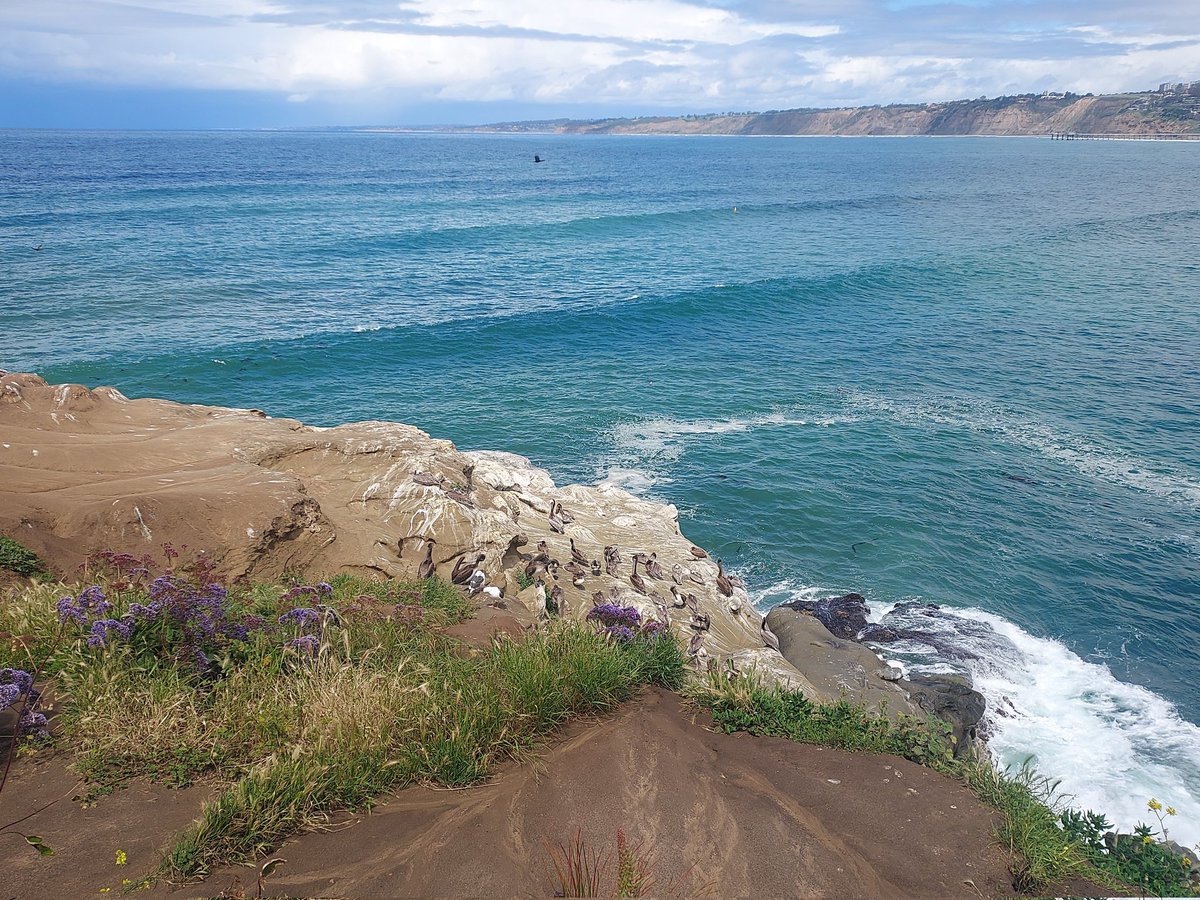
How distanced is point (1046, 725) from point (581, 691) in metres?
11.8

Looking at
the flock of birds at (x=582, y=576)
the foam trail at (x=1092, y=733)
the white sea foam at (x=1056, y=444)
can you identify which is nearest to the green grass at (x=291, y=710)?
the flock of birds at (x=582, y=576)

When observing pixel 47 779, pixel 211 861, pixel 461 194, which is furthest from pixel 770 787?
pixel 461 194

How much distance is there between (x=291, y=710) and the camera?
6.73 m

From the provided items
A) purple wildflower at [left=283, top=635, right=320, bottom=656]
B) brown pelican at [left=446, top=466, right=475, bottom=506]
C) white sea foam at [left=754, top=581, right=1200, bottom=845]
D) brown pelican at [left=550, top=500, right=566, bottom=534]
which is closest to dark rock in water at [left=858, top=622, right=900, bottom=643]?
white sea foam at [left=754, top=581, right=1200, bottom=845]

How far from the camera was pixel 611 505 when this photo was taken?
63.0ft

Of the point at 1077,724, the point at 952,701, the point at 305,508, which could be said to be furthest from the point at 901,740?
the point at 1077,724

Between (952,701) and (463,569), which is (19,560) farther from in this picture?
(952,701)

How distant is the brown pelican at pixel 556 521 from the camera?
1631 centimetres

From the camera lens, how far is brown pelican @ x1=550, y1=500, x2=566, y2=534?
53.5 ft

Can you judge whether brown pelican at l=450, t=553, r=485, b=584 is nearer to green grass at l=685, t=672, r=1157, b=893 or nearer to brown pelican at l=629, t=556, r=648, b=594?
brown pelican at l=629, t=556, r=648, b=594

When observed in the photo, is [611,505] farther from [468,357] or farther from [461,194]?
[461,194]

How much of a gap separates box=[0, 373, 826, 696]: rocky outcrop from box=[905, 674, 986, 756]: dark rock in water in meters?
2.82

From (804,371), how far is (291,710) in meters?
28.4

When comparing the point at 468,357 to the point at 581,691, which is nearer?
the point at 581,691
